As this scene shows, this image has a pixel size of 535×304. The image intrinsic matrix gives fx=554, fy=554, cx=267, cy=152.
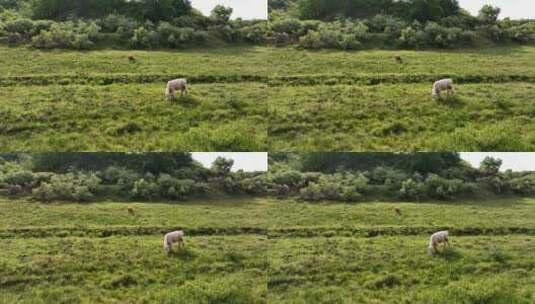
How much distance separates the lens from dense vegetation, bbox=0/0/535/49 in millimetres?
19500

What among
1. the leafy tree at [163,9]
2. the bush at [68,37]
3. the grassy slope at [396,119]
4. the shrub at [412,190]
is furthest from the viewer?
the bush at [68,37]

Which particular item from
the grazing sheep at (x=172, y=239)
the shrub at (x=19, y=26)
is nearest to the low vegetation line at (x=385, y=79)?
the grazing sheep at (x=172, y=239)

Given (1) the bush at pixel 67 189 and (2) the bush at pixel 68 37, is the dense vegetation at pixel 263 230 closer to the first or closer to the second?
(1) the bush at pixel 67 189

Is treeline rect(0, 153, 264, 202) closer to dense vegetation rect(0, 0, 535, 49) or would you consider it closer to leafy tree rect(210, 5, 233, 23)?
dense vegetation rect(0, 0, 535, 49)

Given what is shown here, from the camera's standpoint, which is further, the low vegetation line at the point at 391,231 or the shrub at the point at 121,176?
the shrub at the point at 121,176

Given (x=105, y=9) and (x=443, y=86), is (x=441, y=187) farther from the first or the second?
(x=105, y=9)

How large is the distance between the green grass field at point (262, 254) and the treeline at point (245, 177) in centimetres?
54

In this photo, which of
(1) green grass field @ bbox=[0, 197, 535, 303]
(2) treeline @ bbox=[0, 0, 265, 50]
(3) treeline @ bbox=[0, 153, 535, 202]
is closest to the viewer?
(1) green grass field @ bbox=[0, 197, 535, 303]

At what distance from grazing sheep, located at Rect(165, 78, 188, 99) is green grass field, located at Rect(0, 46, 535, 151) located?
0.32 metres

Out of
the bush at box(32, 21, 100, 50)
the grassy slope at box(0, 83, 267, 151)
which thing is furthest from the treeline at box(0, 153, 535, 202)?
the bush at box(32, 21, 100, 50)

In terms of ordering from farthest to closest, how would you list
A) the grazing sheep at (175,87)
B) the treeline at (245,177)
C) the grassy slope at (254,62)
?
1. the grassy slope at (254,62)
2. the treeline at (245,177)
3. the grazing sheep at (175,87)

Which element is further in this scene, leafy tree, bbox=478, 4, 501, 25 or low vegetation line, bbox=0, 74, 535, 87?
leafy tree, bbox=478, 4, 501, 25

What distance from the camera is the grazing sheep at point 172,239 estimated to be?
53.7ft

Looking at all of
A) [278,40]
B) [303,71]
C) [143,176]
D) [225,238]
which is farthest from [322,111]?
[143,176]
